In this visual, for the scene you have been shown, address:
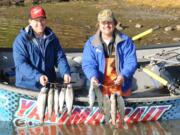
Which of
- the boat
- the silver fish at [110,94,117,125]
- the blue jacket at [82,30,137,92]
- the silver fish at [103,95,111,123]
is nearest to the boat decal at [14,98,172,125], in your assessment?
the boat

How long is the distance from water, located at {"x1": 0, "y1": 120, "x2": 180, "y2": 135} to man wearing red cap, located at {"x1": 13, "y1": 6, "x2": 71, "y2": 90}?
2.46 feet

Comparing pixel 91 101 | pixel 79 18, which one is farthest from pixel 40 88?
pixel 79 18

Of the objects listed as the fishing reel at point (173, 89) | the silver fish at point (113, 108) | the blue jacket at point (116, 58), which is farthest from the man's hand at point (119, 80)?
the fishing reel at point (173, 89)

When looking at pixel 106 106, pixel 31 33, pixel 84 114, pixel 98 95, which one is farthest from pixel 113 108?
pixel 31 33

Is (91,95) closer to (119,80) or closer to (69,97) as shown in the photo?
(69,97)

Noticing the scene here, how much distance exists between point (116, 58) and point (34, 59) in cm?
121

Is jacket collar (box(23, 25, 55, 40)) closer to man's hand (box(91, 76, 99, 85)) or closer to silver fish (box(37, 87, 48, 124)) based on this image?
silver fish (box(37, 87, 48, 124))

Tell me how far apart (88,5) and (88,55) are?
1713cm

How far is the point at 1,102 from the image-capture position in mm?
8188

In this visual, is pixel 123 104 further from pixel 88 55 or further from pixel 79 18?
pixel 79 18

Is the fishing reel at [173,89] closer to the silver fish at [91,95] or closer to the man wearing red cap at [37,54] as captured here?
the silver fish at [91,95]

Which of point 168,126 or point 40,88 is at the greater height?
point 40,88

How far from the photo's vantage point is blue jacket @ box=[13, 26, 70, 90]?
308 inches

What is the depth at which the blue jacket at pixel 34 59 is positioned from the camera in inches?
308
